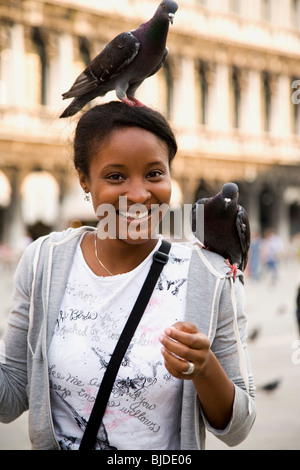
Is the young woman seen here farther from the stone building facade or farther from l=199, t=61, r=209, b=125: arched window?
l=199, t=61, r=209, b=125: arched window

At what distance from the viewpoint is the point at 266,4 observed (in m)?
24.6

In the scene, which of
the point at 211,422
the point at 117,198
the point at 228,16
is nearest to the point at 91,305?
the point at 117,198

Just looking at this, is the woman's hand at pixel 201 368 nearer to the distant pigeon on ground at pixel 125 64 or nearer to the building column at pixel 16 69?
the distant pigeon on ground at pixel 125 64

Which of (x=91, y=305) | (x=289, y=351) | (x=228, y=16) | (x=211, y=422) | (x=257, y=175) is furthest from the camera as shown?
(x=257, y=175)

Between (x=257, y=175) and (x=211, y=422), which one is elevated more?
(x=257, y=175)

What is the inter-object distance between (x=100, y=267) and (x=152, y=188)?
0.26 metres

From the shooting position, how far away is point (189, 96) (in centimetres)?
2202

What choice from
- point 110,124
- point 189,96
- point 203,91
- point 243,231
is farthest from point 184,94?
point 110,124

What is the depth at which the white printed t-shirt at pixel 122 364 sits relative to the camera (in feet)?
4.53

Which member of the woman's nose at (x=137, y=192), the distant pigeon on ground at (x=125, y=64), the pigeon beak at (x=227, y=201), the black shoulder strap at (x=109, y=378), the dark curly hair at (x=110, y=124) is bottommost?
the black shoulder strap at (x=109, y=378)

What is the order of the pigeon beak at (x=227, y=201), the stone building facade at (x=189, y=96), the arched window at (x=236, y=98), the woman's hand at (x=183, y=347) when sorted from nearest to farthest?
the woman's hand at (x=183, y=347), the pigeon beak at (x=227, y=201), the stone building facade at (x=189, y=96), the arched window at (x=236, y=98)

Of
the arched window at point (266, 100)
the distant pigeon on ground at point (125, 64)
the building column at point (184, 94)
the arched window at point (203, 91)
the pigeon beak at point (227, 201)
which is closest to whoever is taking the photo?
the distant pigeon on ground at point (125, 64)

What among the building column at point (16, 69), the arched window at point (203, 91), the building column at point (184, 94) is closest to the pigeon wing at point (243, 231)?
the building column at point (16, 69)
